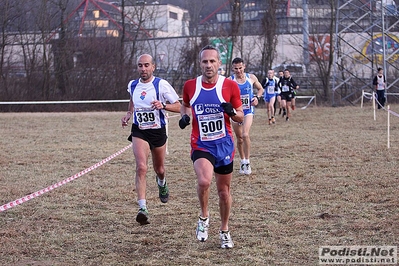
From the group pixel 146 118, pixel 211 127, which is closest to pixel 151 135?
pixel 146 118

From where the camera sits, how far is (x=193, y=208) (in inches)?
345

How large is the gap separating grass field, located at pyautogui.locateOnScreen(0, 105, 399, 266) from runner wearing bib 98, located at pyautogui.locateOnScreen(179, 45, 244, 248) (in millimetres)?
554

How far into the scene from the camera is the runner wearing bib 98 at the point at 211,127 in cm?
649

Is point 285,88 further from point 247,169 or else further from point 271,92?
point 247,169

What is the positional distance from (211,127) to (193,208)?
98.2 inches

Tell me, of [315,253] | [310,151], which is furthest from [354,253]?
[310,151]

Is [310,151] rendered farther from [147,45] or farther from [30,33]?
[147,45]

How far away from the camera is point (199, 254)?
20.8 feet

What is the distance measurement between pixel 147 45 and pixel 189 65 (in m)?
5.20

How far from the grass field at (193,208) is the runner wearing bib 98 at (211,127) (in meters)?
0.55

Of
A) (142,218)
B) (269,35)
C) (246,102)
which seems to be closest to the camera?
(142,218)

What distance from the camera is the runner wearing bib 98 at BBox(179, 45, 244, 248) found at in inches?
255

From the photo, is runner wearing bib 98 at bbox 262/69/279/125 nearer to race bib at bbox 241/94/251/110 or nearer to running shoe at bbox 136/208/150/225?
race bib at bbox 241/94/251/110

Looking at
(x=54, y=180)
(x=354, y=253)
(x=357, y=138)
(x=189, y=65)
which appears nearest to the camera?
(x=354, y=253)
